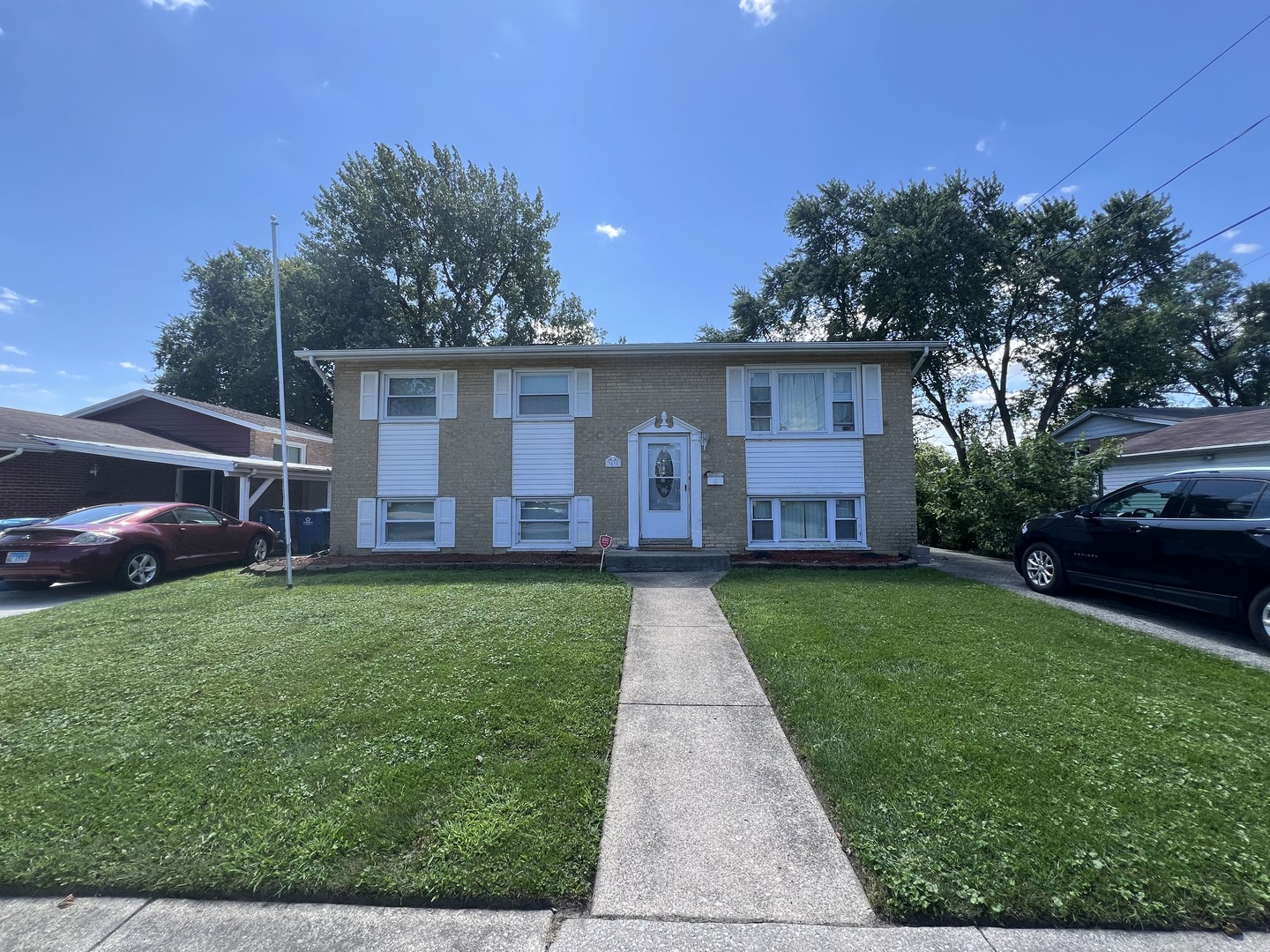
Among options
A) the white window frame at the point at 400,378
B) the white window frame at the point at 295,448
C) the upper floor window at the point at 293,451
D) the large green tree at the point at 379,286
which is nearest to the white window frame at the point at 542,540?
the white window frame at the point at 400,378

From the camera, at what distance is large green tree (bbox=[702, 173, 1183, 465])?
63.0 ft

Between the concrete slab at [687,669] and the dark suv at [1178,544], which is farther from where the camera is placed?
the dark suv at [1178,544]

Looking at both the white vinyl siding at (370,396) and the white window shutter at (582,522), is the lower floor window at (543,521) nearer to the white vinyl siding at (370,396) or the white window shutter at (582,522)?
the white window shutter at (582,522)

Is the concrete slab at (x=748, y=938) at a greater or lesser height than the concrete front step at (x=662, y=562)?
lesser

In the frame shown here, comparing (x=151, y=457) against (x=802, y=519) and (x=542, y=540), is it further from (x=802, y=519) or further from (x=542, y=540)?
(x=802, y=519)

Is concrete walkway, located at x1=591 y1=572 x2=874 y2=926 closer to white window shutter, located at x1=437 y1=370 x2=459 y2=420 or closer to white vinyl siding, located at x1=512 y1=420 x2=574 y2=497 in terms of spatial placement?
white vinyl siding, located at x1=512 y1=420 x2=574 y2=497

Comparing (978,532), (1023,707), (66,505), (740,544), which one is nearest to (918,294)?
(978,532)

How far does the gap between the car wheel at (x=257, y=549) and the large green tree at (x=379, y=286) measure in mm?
13848

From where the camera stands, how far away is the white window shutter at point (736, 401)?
36.3 ft

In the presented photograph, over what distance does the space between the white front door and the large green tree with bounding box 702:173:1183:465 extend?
13.0 meters

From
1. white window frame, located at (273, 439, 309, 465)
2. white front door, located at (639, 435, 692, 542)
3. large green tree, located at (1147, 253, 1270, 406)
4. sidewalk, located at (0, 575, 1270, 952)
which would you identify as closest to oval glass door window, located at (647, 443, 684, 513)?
white front door, located at (639, 435, 692, 542)

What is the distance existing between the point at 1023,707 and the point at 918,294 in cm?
1865

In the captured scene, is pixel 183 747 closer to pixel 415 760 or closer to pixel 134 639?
pixel 415 760

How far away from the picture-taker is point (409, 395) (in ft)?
37.7
